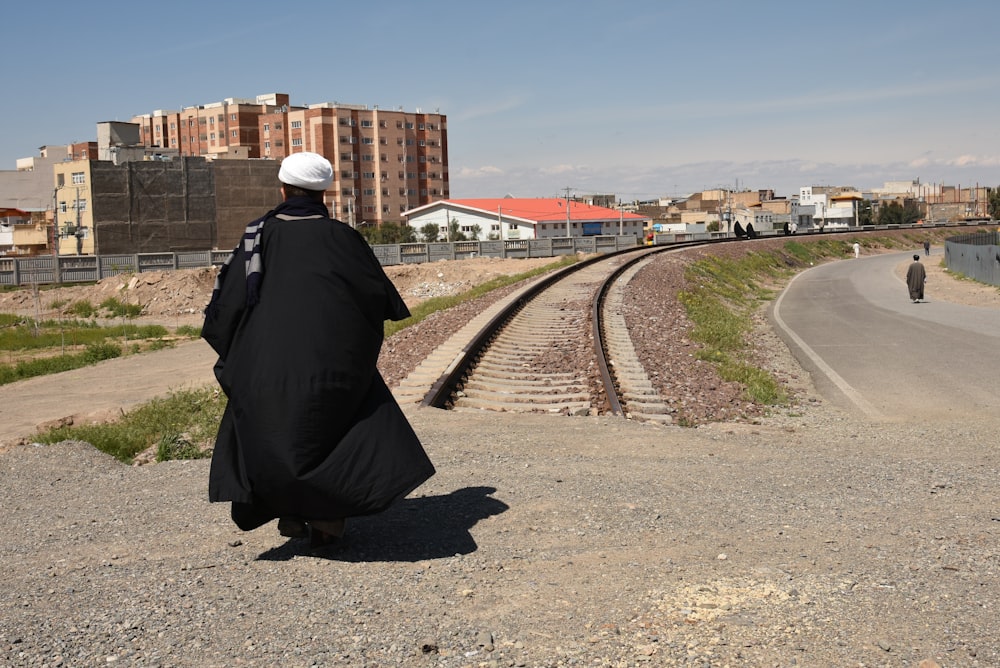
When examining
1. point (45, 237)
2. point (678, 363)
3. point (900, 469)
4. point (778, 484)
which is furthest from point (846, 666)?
point (45, 237)

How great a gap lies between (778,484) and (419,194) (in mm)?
135687

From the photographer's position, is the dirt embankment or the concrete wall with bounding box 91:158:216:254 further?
the concrete wall with bounding box 91:158:216:254

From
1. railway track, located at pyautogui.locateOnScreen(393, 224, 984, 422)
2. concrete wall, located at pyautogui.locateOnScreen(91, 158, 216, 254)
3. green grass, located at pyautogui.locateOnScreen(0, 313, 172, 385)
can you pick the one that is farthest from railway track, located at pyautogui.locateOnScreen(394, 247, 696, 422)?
concrete wall, located at pyautogui.locateOnScreen(91, 158, 216, 254)

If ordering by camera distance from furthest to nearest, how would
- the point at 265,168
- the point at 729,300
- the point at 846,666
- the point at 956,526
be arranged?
1. the point at 265,168
2. the point at 729,300
3. the point at 956,526
4. the point at 846,666

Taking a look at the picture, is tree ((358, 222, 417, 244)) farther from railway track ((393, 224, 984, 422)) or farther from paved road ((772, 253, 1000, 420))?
railway track ((393, 224, 984, 422))

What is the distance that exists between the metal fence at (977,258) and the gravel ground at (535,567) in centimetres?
3166

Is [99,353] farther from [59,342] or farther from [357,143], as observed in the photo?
[357,143]

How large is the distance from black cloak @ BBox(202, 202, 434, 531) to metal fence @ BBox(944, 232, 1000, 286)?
35.3 m

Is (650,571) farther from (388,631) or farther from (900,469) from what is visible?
(900,469)

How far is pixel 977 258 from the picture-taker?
39531mm

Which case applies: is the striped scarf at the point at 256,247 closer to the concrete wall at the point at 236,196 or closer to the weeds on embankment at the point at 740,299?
the weeds on embankment at the point at 740,299

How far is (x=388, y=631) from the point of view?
4.00 m

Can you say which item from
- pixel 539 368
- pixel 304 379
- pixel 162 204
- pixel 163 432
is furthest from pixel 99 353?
pixel 162 204

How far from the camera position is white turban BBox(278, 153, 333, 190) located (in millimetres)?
5012
